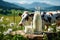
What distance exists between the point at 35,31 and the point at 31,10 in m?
2.80

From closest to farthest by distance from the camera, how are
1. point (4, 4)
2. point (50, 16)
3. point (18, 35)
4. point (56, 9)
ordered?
point (18, 35) → point (50, 16) → point (56, 9) → point (4, 4)

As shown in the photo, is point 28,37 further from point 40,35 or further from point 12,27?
point 12,27

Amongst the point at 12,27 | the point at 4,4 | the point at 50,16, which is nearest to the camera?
the point at 12,27

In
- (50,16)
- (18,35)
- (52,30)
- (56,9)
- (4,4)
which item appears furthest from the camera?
(4,4)

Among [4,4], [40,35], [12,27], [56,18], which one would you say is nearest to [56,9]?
[56,18]

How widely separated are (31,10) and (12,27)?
94.9 inches

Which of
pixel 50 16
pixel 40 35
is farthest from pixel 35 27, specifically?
pixel 50 16

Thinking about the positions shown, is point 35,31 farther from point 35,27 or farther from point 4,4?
point 4,4

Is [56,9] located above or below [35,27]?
above

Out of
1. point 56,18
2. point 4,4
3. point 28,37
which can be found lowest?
point 28,37

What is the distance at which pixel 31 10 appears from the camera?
734 cm

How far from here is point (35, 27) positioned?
457 cm

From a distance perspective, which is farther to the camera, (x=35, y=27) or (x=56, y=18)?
(x=56, y=18)

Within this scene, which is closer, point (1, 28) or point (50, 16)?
point (1, 28)
